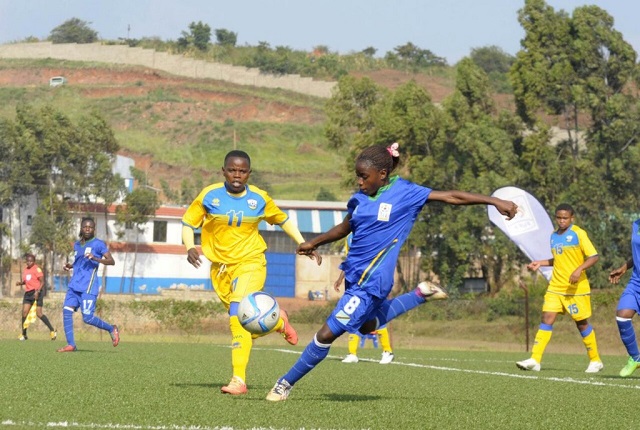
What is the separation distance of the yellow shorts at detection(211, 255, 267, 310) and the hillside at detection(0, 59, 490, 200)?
8998 cm

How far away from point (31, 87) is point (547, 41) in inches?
3936

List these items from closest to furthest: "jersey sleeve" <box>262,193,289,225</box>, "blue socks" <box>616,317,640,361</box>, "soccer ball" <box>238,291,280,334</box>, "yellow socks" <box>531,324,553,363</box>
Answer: "soccer ball" <box>238,291,280,334</box>, "jersey sleeve" <box>262,193,289,225</box>, "blue socks" <box>616,317,640,361</box>, "yellow socks" <box>531,324,553,363</box>

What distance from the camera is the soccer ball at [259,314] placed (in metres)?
9.17

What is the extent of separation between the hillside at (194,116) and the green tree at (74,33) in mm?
22906

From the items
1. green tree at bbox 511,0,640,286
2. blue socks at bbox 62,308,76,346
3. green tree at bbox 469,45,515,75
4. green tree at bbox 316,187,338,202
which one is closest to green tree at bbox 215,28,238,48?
green tree at bbox 469,45,515,75

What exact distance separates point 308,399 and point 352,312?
34.0 inches

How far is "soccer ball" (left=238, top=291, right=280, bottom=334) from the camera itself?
9.17m

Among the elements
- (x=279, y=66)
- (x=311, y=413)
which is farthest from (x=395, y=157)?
(x=279, y=66)

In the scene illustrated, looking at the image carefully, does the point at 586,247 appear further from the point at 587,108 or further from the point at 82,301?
the point at 587,108

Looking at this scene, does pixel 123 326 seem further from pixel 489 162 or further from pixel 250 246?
pixel 250 246

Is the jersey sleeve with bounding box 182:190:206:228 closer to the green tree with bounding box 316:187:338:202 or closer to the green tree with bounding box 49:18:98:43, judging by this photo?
the green tree with bounding box 316:187:338:202

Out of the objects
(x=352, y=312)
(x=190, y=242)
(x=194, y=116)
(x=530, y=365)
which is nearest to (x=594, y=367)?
(x=530, y=365)

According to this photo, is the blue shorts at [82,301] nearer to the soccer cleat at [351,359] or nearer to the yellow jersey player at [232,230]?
the soccer cleat at [351,359]

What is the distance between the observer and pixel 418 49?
166m
